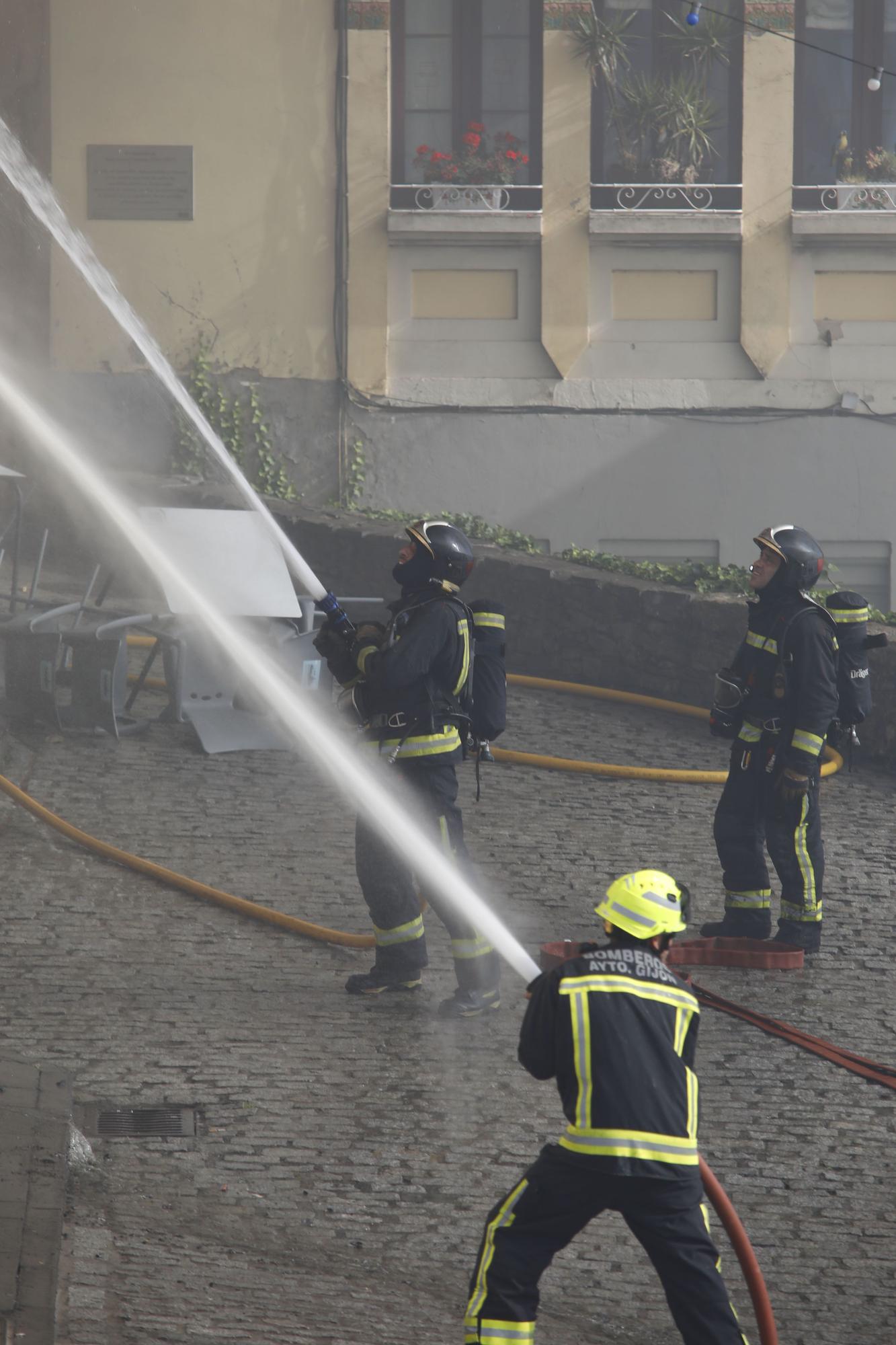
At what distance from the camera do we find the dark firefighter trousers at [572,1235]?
12.3 ft

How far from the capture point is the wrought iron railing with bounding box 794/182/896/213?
14250 millimetres

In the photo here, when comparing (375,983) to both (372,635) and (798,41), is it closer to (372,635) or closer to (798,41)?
(372,635)

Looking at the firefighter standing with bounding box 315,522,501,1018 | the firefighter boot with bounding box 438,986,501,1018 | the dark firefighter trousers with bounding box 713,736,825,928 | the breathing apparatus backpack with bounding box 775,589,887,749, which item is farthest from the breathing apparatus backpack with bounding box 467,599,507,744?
the breathing apparatus backpack with bounding box 775,589,887,749

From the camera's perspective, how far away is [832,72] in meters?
14.7

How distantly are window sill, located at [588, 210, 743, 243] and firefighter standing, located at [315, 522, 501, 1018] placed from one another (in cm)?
813

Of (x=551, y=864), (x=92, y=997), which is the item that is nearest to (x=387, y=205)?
(x=551, y=864)

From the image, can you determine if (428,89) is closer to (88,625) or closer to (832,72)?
(832,72)

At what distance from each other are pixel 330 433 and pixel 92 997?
881 centimetres

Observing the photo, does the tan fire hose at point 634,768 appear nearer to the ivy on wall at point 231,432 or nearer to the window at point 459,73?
the ivy on wall at point 231,432

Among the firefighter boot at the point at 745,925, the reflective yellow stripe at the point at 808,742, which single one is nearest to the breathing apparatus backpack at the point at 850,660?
the reflective yellow stripe at the point at 808,742

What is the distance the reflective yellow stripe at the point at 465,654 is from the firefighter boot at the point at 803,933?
189 centimetres

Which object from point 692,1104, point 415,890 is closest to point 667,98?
point 415,890

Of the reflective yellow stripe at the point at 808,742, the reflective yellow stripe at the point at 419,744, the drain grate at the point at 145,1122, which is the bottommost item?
the drain grate at the point at 145,1122

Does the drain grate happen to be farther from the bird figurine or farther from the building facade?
the bird figurine
